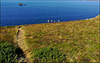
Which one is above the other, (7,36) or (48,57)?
(48,57)

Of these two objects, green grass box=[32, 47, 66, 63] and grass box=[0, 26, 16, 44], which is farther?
grass box=[0, 26, 16, 44]

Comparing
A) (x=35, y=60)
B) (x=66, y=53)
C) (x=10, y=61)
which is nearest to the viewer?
(x=10, y=61)

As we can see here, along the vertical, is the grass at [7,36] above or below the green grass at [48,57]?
below

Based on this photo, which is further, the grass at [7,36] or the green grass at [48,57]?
the grass at [7,36]

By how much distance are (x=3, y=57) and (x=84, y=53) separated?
9.77 meters

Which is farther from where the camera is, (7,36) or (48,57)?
(7,36)

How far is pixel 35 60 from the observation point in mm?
9820

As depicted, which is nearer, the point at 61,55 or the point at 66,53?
the point at 61,55

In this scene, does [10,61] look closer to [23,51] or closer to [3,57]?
[3,57]

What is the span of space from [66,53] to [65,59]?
4.27 ft

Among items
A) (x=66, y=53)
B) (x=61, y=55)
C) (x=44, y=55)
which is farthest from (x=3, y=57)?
(x=66, y=53)

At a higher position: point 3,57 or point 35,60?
point 3,57

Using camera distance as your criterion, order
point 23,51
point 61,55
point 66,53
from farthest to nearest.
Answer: point 23,51 < point 66,53 < point 61,55

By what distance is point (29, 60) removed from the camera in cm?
1025
